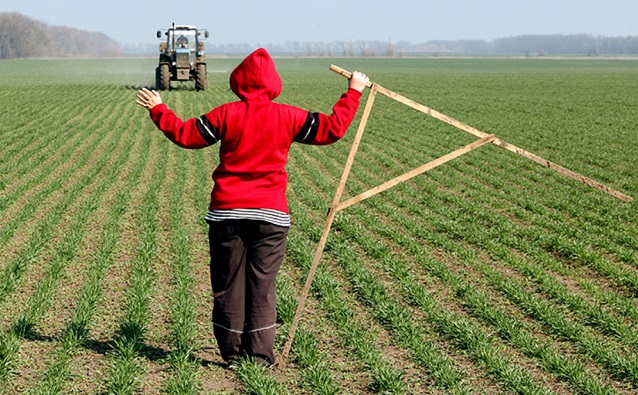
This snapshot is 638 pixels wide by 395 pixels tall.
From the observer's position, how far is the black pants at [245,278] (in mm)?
5160

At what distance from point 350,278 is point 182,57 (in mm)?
28957

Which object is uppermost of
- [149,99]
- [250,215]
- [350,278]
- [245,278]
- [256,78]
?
[256,78]

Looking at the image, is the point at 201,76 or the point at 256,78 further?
the point at 201,76

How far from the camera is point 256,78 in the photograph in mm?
5055

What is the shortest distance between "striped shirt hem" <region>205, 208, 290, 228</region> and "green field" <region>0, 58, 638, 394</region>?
39.9 inches

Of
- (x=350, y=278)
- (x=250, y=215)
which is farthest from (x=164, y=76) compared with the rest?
(x=250, y=215)

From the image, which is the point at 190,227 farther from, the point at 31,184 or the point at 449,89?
the point at 449,89

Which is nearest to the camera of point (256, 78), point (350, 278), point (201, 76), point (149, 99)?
point (256, 78)

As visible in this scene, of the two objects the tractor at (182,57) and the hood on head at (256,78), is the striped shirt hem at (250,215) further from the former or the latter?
the tractor at (182,57)

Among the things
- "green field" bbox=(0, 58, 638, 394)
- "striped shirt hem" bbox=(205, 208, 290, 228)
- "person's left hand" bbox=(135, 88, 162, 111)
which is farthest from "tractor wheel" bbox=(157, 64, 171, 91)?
"striped shirt hem" bbox=(205, 208, 290, 228)

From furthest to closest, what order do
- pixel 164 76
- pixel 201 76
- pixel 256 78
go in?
pixel 201 76 → pixel 164 76 → pixel 256 78

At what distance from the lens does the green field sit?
5535mm

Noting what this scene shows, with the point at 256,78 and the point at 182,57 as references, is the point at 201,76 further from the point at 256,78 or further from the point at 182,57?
the point at 256,78

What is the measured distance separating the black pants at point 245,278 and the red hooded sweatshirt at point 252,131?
0.53ft
